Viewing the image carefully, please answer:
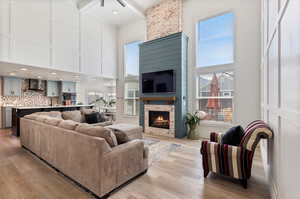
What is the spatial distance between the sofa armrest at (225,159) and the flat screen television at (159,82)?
2.70 metres

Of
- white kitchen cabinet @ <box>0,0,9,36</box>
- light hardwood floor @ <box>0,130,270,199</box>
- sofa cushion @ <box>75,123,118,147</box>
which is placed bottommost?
light hardwood floor @ <box>0,130,270,199</box>

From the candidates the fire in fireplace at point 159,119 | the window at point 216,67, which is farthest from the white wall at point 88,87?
the window at point 216,67

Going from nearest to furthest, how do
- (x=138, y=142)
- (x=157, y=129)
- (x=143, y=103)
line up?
(x=138, y=142) < (x=157, y=129) < (x=143, y=103)

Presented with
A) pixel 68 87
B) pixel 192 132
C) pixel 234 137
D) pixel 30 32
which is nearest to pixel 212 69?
pixel 192 132

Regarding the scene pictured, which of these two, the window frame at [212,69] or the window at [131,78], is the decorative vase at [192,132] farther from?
the window at [131,78]

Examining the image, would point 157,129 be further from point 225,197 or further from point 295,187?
point 295,187

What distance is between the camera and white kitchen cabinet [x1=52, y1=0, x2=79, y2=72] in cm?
502

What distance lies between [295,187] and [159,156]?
235 cm

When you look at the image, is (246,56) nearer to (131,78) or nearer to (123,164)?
(123,164)

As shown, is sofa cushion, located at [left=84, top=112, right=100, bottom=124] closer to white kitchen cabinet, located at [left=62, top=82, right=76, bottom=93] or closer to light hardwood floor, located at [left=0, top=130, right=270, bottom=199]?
light hardwood floor, located at [left=0, top=130, right=270, bottom=199]

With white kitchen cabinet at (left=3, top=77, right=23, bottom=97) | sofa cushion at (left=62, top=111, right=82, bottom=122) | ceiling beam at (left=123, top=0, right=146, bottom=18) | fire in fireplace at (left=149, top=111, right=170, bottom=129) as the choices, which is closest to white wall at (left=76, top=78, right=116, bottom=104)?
white kitchen cabinet at (left=3, top=77, right=23, bottom=97)

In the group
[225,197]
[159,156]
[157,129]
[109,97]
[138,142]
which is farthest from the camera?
[109,97]

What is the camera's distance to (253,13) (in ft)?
12.6

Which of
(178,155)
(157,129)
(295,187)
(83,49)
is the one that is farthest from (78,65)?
(295,187)
